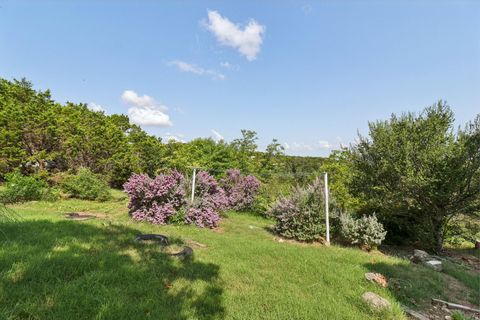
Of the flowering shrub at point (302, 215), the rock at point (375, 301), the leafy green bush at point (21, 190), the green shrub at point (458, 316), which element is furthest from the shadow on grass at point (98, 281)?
the leafy green bush at point (21, 190)

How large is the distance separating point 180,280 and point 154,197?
4.64 meters

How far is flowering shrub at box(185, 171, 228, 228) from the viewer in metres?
7.68

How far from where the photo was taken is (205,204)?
811 cm

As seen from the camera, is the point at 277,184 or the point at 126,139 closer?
the point at 277,184

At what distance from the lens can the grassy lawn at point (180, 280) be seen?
2.68 metres

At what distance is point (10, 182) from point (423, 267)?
1226 cm

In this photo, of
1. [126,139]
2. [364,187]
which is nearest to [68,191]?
[126,139]

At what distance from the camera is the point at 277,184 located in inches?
483

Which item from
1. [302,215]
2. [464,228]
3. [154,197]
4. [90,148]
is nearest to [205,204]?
[154,197]

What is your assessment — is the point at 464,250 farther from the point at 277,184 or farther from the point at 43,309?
the point at 43,309

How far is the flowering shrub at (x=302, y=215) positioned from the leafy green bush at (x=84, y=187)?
7624 mm

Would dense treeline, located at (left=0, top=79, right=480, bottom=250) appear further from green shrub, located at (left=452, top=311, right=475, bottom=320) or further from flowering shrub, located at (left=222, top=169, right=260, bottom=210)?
green shrub, located at (left=452, top=311, right=475, bottom=320)

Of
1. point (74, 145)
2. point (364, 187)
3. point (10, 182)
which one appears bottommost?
point (10, 182)

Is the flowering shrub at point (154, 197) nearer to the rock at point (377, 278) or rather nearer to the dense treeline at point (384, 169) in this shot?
the dense treeline at point (384, 169)
